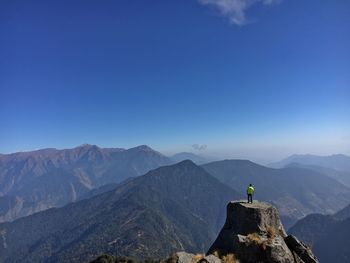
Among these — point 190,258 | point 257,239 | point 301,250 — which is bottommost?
point 190,258

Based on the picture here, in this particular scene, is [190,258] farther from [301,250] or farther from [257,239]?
[301,250]

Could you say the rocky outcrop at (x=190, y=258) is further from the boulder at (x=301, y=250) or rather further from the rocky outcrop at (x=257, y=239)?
the boulder at (x=301, y=250)

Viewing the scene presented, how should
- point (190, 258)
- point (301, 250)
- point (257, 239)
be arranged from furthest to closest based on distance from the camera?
point (301, 250), point (257, 239), point (190, 258)

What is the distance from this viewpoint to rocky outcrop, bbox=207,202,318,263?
2783 centimetres

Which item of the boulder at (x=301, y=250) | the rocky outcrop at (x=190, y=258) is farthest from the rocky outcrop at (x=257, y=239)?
the rocky outcrop at (x=190, y=258)

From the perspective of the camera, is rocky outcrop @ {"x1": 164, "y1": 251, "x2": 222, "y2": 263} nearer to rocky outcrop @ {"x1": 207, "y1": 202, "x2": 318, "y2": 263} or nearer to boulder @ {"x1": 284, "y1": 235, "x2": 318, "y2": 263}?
rocky outcrop @ {"x1": 207, "y1": 202, "x2": 318, "y2": 263}

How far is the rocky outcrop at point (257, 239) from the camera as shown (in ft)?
91.3

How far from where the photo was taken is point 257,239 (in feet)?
94.8

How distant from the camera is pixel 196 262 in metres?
26.8

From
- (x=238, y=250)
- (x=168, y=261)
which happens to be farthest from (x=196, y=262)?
(x=238, y=250)

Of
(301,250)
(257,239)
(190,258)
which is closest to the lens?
(190,258)

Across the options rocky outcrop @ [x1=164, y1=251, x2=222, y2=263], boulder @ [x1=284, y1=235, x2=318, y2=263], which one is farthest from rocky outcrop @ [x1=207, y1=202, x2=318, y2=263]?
rocky outcrop @ [x1=164, y1=251, x2=222, y2=263]

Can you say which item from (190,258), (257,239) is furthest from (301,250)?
(190,258)

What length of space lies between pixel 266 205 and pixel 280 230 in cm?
286
